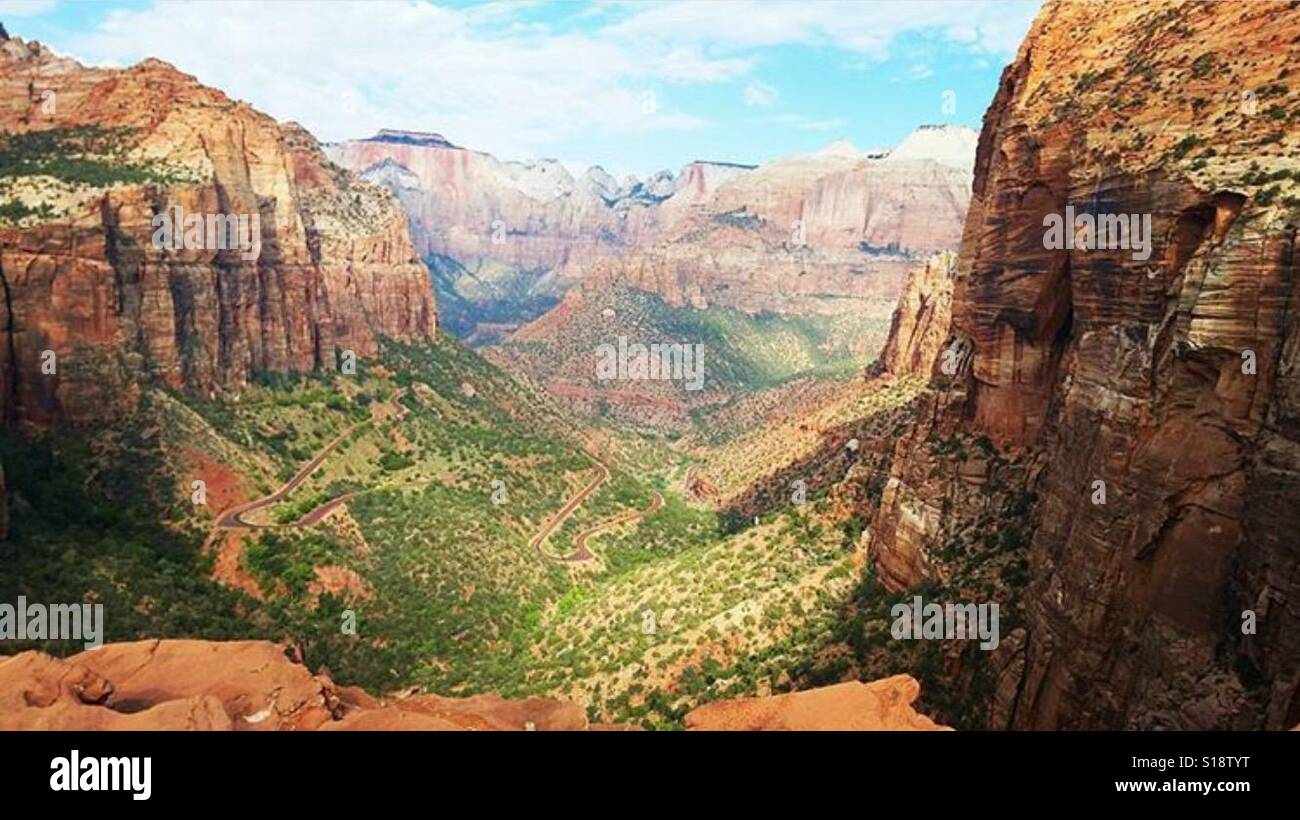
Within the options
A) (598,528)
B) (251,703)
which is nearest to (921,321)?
(598,528)

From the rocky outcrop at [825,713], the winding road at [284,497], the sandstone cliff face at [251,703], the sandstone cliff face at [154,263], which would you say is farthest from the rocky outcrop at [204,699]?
the sandstone cliff face at [154,263]

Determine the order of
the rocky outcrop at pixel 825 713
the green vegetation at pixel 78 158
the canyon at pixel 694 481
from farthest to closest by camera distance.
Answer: the green vegetation at pixel 78 158, the canyon at pixel 694 481, the rocky outcrop at pixel 825 713

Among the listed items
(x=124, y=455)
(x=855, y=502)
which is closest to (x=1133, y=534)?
(x=855, y=502)

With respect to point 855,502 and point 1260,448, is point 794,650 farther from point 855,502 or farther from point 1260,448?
point 1260,448

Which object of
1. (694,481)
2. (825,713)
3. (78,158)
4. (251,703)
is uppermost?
(78,158)

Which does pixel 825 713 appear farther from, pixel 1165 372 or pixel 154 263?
pixel 154 263

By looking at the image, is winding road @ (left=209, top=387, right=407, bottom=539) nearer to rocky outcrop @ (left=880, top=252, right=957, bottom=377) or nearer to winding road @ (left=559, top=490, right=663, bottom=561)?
winding road @ (left=559, top=490, right=663, bottom=561)

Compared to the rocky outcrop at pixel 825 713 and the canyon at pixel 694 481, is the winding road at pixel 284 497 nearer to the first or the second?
the canyon at pixel 694 481
